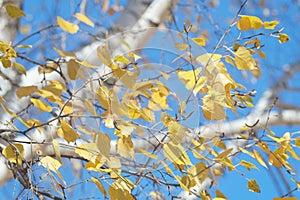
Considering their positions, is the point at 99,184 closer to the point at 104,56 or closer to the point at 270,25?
the point at 104,56

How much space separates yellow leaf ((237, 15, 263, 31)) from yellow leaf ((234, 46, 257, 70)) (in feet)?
0.10

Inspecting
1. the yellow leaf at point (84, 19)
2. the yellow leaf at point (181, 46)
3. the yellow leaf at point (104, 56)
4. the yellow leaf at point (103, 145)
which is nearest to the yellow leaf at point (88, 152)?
the yellow leaf at point (103, 145)

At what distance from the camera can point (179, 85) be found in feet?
2.36

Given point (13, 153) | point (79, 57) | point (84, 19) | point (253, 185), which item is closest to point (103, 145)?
point (13, 153)

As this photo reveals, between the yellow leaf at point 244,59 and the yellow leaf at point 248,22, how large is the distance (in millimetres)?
32

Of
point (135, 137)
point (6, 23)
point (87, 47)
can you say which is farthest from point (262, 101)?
point (135, 137)

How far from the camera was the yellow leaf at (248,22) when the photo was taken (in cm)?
66

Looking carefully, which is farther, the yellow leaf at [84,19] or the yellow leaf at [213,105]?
the yellow leaf at [84,19]

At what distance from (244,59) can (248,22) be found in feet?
0.18

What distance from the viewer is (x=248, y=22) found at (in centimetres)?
66

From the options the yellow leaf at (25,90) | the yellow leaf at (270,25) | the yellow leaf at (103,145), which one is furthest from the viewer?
the yellow leaf at (25,90)

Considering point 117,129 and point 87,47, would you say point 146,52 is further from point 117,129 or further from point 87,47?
point 87,47

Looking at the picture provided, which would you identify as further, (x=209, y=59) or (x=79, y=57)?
(x=79, y=57)

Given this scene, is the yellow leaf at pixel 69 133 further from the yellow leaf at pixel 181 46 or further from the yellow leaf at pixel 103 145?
the yellow leaf at pixel 181 46
